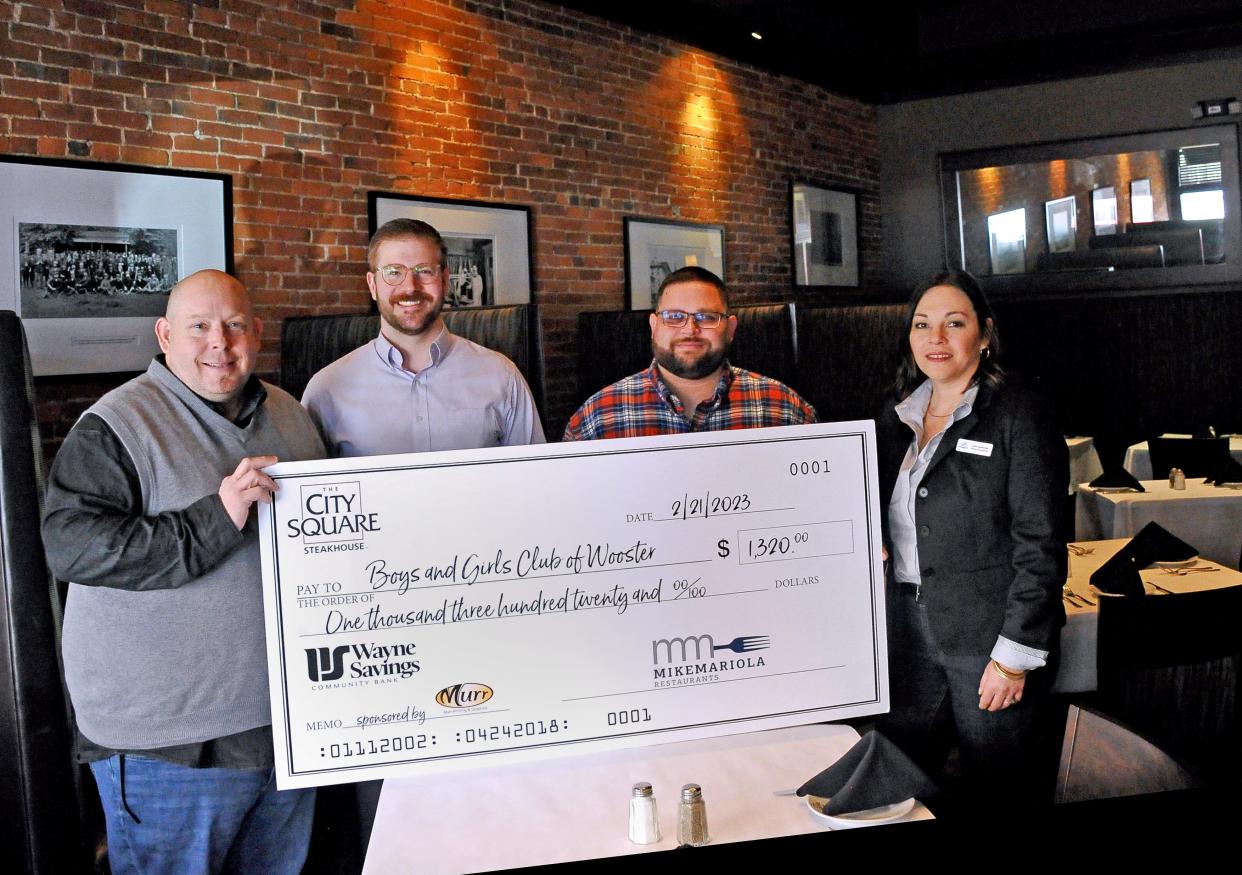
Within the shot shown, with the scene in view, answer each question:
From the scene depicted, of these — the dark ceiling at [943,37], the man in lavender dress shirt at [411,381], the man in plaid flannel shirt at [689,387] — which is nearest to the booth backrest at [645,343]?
the dark ceiling at [943,37]

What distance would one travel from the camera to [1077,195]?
7.85 metres

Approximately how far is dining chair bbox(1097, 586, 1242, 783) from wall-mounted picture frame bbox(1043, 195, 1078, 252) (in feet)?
21.0

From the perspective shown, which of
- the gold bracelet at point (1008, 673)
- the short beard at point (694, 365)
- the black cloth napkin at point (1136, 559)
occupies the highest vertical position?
the short beard at point (694, 365)

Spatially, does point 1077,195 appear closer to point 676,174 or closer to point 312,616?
point 676,174

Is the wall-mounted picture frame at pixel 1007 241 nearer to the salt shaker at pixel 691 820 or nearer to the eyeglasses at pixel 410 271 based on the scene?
the eyeglasses at pixel 410 271

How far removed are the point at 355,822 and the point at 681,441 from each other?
1.92 meters

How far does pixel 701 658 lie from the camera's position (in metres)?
1.61

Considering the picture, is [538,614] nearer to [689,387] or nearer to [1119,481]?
[689,387]

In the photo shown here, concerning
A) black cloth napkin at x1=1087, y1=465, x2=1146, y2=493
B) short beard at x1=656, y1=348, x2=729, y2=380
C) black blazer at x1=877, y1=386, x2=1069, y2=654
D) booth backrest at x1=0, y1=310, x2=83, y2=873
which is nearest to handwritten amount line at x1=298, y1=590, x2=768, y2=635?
booth backrest at x1=0, y1=310, x2=83, y2=873

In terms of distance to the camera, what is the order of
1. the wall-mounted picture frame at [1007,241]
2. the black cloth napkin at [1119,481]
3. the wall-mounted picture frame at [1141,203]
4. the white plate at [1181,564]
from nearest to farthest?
the white plate at [1181,564], the black cloth napkin at [1119,481], the wall-mounted picture frame at [1141,203], the wall-mounted picture frame at [1007,241]

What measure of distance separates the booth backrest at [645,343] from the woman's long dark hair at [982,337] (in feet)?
10.6

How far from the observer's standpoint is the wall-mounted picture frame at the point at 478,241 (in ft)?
17.5

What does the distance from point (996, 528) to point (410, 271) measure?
1.56 m

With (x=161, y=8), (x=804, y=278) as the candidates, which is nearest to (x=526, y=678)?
(x=161, y=8)
